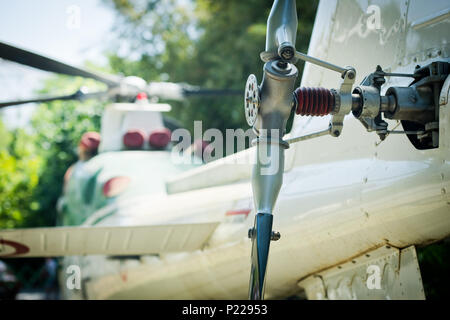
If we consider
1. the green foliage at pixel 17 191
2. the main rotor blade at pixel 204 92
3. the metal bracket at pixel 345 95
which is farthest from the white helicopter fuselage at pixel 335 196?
the green foliage at pixel 17 191

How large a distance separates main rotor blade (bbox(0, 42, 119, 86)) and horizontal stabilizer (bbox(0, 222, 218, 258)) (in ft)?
6.02

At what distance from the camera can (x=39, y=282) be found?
1362 centimetres

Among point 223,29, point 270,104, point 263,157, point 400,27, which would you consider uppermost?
point 223,29

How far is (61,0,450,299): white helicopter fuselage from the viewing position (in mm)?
2156

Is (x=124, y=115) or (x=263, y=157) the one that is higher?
(x=124, y=115)

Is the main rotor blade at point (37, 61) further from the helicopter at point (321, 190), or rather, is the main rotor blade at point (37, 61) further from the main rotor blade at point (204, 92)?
the helicopter at point (321, 190)

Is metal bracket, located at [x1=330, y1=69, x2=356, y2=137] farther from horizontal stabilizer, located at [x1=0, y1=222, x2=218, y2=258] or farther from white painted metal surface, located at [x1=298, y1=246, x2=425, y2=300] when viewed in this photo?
horizontal stabilizer, located at [x1=0, y1=222, x2=218, y2=258]

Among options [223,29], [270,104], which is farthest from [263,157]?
[223,29]

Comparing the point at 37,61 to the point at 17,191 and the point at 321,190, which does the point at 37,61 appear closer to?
the point at 321,190

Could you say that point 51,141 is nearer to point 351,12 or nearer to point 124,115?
point 124,115

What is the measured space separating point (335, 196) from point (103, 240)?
166 centimetres

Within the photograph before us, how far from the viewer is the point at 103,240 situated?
3.40 m

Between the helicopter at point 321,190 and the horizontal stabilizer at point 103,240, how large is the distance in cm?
1
